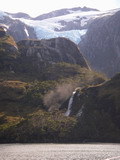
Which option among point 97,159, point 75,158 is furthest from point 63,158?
point 97,159

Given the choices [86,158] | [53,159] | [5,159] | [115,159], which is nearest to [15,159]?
[5,159]

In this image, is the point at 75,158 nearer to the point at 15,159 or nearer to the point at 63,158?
the point at 63,158

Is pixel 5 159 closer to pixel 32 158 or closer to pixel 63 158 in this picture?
pixel 32 158

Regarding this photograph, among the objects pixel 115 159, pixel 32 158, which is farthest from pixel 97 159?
pixel 32 158

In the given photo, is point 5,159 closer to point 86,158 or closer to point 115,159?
point 86,158

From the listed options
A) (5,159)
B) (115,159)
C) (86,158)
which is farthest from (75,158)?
(5,159)

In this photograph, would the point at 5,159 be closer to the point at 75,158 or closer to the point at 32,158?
the point at 32,158
